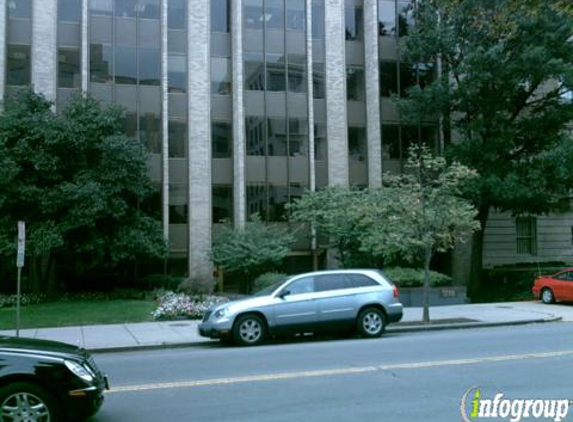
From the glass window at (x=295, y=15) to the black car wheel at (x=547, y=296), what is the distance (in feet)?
55.5

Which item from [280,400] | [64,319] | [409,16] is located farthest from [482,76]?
[280,400]

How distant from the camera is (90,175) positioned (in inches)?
922

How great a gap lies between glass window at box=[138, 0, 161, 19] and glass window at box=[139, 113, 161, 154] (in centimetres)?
474

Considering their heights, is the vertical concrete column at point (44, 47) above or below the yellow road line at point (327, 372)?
above

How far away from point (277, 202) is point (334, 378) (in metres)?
21.4

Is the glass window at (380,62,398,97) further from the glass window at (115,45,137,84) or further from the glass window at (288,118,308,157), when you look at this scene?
the glass window at (115,45,137,84)

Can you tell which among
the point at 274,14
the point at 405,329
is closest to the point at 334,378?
the point at 405,329

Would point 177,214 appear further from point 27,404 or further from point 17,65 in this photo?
point 27,404

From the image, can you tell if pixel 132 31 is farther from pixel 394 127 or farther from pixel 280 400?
pixel 280 400

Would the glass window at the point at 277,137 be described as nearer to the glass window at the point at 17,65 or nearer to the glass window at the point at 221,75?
the glass window at the point at 221,75

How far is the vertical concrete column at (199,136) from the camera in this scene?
28672 millimetres

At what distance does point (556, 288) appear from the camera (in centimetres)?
2202

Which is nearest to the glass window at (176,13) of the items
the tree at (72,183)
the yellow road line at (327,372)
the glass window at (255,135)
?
the glass window at (255,135)

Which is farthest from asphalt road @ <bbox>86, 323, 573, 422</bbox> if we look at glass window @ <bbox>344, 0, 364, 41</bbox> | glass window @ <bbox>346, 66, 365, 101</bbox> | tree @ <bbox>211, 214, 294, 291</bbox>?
glass window @ <bbox>344, 0, 364, 41</bbox>
